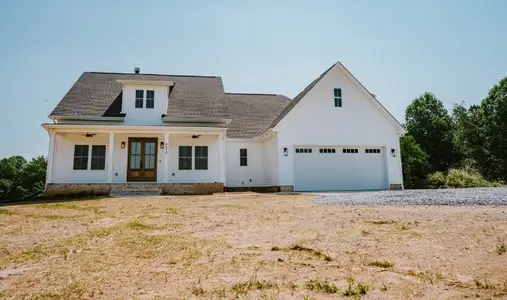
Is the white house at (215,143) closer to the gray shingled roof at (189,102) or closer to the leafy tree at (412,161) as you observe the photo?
the gray shingled roof at (189,102)

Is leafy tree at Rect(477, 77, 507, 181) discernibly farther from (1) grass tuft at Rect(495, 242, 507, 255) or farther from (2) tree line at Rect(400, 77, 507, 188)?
(1) grass tuft at Rect(495, 242, 507, 255)

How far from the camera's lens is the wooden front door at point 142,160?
49.4 feet

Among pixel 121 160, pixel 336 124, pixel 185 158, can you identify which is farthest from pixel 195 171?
pixel 336 124

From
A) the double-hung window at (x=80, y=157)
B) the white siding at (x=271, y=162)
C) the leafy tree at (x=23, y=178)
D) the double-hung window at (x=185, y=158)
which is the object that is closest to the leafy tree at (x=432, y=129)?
the white siding at (x=271, y=162)

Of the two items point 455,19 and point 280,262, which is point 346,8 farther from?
point 280,262

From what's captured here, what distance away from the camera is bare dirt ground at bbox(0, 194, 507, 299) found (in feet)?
6.80

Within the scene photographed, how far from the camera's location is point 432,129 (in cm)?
3328

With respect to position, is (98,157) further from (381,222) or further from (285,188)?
(381,222)

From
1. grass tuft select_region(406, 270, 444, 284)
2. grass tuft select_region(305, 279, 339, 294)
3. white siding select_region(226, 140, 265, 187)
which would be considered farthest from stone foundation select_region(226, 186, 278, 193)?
grass tuft select_region(305, 279, 339, 294)

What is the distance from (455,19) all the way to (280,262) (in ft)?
43.0

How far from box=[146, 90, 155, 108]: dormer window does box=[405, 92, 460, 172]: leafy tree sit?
1001 inches

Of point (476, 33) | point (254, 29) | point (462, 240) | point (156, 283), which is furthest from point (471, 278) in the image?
point (476, 33)

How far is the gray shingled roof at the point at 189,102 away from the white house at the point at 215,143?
0.10 meters

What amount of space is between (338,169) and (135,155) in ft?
34.4
